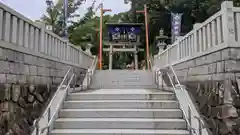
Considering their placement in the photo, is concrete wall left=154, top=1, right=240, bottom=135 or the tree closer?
concrete wall left=154, top=1, right=240, bottom=135

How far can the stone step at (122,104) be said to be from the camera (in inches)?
185

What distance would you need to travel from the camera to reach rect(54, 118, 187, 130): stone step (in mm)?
A: 4082

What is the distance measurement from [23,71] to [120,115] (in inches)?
76.5

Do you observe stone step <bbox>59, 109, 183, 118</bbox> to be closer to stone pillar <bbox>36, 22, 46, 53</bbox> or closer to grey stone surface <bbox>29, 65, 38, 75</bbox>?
grey stone surface <bbox>29, 65, 38, 75</bbox>

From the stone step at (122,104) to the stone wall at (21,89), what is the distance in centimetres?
57

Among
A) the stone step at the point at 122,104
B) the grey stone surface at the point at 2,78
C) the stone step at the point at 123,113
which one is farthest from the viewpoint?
the stone step at the point at 122,104

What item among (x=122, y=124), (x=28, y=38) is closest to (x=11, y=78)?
(x=28, y=38)

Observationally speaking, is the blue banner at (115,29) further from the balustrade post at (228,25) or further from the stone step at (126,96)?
the balustrade post at (228,25)

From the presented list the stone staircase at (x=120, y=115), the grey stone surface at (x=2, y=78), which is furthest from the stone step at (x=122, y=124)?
the grey stone surface at (x=2, y=78)

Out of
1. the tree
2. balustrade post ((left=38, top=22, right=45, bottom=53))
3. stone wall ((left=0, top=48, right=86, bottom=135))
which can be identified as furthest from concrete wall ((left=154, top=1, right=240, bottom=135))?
the tree

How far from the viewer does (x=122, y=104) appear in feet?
15.7

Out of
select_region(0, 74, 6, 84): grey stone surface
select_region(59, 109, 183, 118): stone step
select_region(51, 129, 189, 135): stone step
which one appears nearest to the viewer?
select_region(0, 74, 6, 84): grey stone surface

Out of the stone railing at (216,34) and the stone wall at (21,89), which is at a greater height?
the stone railing at (216,34)

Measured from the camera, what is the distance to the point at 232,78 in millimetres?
3344
